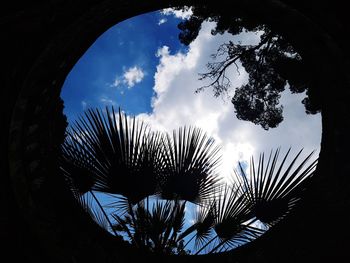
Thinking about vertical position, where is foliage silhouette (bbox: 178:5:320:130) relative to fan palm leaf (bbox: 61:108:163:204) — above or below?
above

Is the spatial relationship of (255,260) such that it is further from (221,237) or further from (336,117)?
(336,117)

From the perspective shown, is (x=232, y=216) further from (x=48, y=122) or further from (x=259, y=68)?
(x=259, y=68)

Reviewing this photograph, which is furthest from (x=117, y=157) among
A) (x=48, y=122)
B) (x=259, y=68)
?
(x=259, y=68)

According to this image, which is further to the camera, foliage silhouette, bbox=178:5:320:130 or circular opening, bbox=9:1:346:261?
foliage silhouette, bbox=178:5:320:130

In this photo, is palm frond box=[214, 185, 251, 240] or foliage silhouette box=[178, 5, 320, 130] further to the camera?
foliage silhouette box=[178, 5, 320, 130]

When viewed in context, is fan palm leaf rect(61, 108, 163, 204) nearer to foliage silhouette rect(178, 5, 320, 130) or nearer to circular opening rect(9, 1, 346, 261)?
circular opening rect(9, 1, 346, 261)

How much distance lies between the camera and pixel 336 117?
152cm

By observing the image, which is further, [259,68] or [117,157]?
[259,68]

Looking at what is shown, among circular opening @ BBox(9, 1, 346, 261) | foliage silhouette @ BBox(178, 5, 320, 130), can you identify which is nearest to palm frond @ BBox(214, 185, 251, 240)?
circular opening @ BBox(9, 1, 346, 261)

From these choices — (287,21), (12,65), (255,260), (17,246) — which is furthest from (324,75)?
(17,246)

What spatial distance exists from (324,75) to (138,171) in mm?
1365

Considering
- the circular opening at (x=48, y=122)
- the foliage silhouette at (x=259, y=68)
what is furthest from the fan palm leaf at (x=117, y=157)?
the foliage silhouette at (x=259, y=68)

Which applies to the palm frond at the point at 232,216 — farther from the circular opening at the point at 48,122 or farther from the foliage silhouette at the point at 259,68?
the foliage silhouette at the point at 259,68

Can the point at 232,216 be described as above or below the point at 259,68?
below
